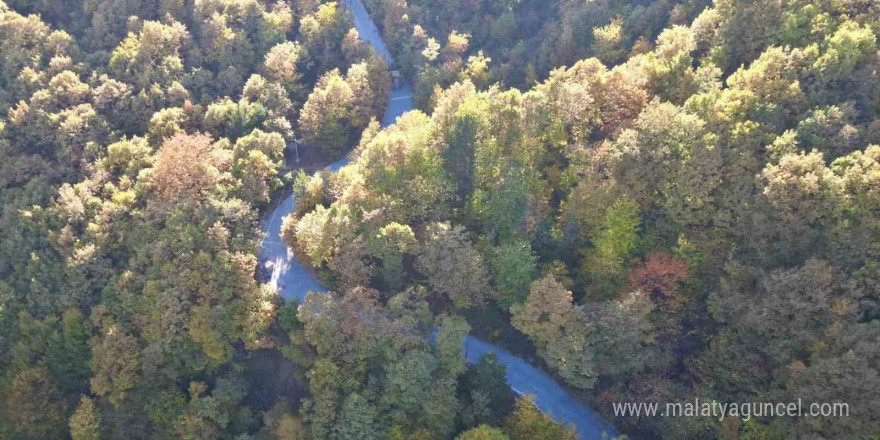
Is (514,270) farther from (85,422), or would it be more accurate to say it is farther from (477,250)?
(85,422)

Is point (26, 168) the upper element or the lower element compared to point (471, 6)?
lower

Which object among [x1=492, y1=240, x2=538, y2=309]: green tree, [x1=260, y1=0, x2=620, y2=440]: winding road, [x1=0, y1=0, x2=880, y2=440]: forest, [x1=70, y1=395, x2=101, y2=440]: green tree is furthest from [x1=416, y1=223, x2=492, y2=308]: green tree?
[x1=70, y1=395, x2=101, y2=440]: green tree

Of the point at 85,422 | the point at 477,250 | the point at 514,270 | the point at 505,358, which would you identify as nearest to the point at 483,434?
the point at 505,358

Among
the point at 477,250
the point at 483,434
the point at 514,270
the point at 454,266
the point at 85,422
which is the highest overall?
the point at 477,250

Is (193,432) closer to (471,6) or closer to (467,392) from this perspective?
(467,392)

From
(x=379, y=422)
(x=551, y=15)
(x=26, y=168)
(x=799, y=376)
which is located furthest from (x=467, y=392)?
(x=551, y=15)

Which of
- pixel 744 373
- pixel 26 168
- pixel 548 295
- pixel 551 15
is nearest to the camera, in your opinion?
pixel 744 373
